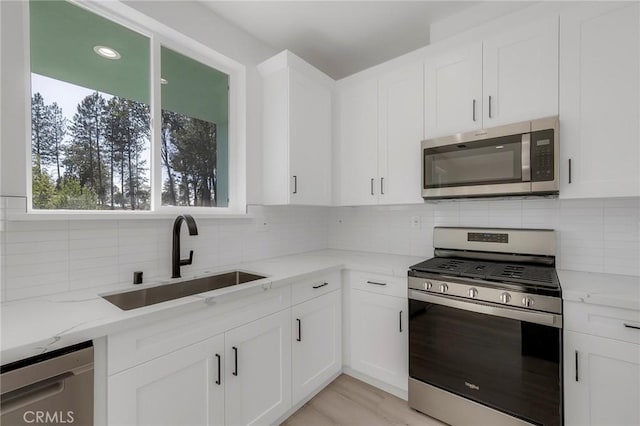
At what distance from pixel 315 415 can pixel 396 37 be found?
2.85 metres

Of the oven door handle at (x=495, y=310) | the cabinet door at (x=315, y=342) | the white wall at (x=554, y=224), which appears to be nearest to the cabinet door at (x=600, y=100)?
the white wall at (x=554, y=224)

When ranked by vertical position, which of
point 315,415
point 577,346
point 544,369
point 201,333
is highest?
point 201,333

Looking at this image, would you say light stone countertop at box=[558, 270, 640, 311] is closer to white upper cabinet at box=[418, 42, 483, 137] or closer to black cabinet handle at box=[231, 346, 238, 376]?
white upper cabinet at box=[418, 42, 483, 137]

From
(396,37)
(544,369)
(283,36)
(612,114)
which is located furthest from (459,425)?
(283,36)

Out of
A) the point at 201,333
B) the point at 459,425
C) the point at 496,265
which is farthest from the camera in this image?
the point at 496,265

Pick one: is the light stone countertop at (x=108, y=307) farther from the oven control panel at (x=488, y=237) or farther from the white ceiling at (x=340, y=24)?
the white ceiling at (x=340, y=24)

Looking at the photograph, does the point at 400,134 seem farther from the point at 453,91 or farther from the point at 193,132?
the point at 193,132

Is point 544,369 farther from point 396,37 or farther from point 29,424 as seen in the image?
point 396,37

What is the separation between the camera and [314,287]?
1.91 metres

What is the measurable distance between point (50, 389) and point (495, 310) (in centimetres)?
188

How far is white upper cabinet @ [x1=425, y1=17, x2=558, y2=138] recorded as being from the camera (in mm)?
1631

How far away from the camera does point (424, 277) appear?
5.71ft

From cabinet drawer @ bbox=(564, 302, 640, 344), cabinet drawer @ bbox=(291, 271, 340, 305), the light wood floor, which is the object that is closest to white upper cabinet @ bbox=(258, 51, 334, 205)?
cabinet drawer @ bbox=(291, 271, 340, 305)

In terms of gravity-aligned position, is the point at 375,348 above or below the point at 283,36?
below
